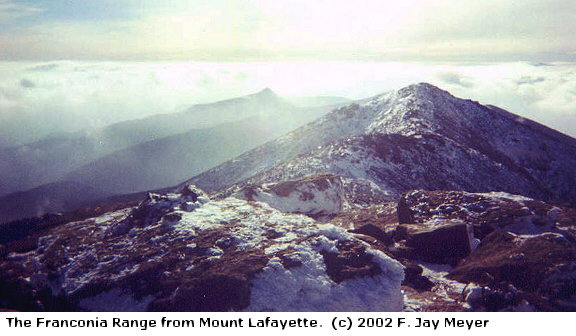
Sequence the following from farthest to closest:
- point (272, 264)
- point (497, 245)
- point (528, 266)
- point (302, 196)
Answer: point (302, 196)
point (497, 245)
point (528, 266)
point (272, 264)

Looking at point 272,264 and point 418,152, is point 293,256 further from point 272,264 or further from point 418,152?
point 418,152

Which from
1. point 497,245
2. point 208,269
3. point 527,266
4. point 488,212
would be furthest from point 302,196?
point 527,266

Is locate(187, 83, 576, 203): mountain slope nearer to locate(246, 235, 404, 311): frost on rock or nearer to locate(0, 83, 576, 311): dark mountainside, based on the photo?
locate(0, 83, 576, 311): dark mountainside

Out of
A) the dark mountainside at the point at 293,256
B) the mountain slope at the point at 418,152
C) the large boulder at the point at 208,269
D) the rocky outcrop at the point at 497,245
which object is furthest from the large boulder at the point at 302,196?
the mountain slope at the point at 418,152

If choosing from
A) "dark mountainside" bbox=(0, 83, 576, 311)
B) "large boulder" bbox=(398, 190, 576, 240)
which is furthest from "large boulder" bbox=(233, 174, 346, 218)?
"large boulder" bbox=(398, 190, 576, 240)

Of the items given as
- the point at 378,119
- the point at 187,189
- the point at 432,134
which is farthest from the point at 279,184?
the point at 378,119

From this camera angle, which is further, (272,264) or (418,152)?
(418,152)
